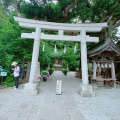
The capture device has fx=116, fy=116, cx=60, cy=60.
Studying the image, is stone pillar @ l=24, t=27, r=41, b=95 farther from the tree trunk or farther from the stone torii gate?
the tree trunk

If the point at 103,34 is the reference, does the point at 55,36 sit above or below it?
below

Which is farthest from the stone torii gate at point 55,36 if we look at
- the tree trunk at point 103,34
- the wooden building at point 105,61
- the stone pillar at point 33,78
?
the tree trunk at point 103,34

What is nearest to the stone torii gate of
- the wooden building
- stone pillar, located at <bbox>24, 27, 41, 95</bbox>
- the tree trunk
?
stone pillar, located at <bbox>24, 27, 41, 95</bbox>

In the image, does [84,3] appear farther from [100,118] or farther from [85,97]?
[100,118]

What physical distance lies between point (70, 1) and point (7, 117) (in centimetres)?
1001

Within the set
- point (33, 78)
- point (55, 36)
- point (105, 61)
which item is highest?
point (55, 36)

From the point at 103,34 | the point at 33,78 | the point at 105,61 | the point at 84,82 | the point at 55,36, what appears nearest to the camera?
the point at 33,78

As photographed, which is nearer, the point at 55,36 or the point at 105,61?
the point at 55,36

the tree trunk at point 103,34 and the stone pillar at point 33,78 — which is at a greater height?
the tree trunk at point 103,34

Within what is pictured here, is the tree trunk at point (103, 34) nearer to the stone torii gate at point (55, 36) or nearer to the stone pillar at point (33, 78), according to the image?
the stone torii gate at point (55, 36)

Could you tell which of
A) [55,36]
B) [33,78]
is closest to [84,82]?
[33,78]

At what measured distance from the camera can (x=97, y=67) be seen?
10.2 metres

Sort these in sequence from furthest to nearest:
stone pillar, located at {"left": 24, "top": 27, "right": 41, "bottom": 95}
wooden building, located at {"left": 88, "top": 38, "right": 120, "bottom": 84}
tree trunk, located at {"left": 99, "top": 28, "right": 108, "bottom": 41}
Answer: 1. tree trunk, located at {"left": 99, "top": 28, "right": 108, "bottom": 41}
2. wooden building, located at {"left": 88, "top": 38, "right": 120, "bottom": 84}
3. stone pillar, located at {"left": 24, "top": 27, "right": 41, "bottom": 95}

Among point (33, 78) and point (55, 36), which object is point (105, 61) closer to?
point (55, 36)
